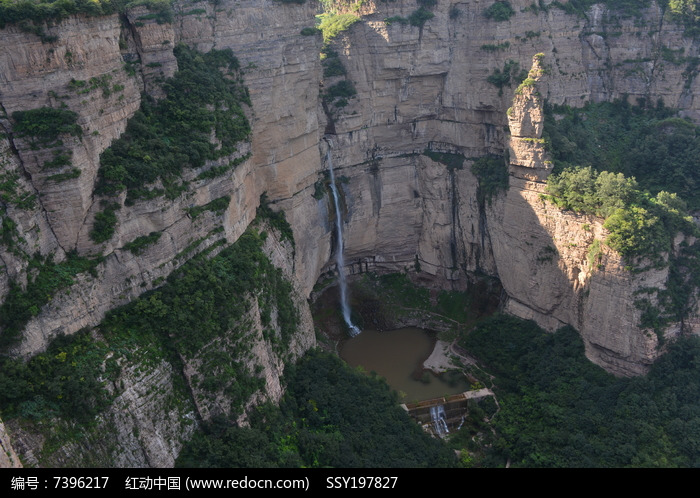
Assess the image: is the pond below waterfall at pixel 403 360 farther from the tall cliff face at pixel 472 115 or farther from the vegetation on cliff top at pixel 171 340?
the vegetation on cliff top at pixel 171 340

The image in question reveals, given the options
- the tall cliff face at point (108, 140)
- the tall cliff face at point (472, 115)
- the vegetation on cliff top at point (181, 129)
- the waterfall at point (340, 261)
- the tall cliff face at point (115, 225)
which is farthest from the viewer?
the waterfall at point (340, 261)

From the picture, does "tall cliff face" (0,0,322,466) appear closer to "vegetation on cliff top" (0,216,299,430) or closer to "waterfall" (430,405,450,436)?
"vegetation on cliff top" (0,216,299,430)

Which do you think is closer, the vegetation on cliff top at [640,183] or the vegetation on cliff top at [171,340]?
the vegetation on cliff top at [171,340]

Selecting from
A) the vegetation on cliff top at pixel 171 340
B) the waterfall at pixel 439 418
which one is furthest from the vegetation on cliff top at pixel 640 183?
the vegetation on cliff top at pixel 171 340

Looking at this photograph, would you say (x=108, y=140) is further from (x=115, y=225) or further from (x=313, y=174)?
(x=313, y=174)

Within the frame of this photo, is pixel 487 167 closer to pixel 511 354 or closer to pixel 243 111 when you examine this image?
pixel 511 354

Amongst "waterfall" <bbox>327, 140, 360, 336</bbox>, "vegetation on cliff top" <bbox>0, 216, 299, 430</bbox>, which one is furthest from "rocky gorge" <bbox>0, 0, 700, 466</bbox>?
"waterfall" <bbox>327, 140, 360, 336</bbox>

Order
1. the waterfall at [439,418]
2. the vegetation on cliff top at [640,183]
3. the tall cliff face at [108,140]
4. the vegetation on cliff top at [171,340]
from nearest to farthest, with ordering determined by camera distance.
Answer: the vegetation on cliff top at [171,340] < the tall cliff face at [108,140] < the vegetation on cliff top at [640,183] < the waterfall at [439,418]
